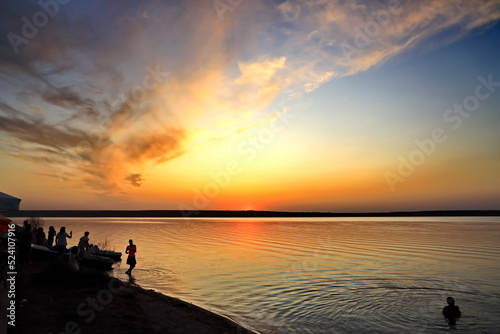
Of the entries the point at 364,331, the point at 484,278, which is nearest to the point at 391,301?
the point at 364,331

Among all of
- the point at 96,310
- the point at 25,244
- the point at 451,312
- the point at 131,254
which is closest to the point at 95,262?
the point at 131,254

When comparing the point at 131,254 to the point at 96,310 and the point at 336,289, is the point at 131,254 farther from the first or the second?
the point at 336,289

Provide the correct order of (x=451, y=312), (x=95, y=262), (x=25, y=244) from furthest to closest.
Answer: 1. (x=95, y=262)
2. (x=25, y=244)
3. (x=451, y=312)

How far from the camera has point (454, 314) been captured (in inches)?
608

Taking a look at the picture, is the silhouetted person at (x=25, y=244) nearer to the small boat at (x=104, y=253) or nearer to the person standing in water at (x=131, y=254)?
the person standing in water at (x=131, y=254)

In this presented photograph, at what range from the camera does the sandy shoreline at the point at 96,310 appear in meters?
11.3

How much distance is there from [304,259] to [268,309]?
20503mm

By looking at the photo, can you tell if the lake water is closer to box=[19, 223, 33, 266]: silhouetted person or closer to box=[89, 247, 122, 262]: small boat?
box=[89, 247, 122, 262]: small boat

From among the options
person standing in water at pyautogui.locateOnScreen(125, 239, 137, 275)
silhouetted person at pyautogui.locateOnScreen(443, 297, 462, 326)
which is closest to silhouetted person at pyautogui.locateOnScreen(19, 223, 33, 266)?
person standing in water at pyautogui.locateOnScreen(125, 239, 137, 275)

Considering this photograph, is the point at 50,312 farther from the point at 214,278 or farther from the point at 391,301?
the point at 391,301

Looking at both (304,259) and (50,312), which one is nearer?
(50,312)

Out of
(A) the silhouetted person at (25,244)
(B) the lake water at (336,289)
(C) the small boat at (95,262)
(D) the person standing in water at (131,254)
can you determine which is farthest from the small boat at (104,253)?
(A) the silhouetted person at (25,244)

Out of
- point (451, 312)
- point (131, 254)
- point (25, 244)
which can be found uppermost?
point (25, 244)

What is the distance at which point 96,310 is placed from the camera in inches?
509
